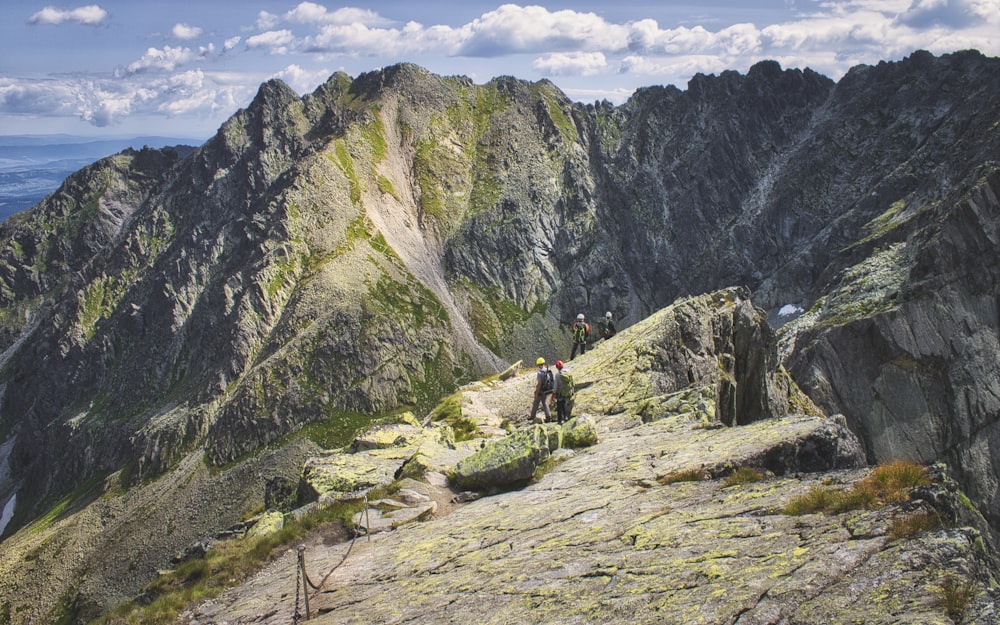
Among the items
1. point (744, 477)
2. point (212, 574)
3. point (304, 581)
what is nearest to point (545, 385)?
point (744, 477)

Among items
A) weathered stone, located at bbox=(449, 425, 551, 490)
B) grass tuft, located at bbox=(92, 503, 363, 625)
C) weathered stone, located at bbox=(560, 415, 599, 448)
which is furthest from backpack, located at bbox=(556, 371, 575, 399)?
grass tuft, located at bbox=(92, 503, 363, 625)

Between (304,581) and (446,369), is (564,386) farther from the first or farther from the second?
(446,369)

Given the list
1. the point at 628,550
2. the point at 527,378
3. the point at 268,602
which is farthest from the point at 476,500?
the point at 527,378

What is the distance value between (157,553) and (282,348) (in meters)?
51.1

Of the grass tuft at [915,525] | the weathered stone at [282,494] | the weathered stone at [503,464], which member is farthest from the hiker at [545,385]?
the grass tuft at [915,525]

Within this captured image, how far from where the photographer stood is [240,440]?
427ft

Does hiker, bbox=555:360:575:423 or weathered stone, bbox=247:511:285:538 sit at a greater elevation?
hiker, bbox=555:360:575:423

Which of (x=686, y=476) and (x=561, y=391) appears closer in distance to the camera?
(x=686, y=476)

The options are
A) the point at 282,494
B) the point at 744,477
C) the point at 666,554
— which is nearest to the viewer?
the point at 666,554

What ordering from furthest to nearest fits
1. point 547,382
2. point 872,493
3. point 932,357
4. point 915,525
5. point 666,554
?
point 932,357 → point 547,382 → point 666,554 → point 872,493 → point 915,525

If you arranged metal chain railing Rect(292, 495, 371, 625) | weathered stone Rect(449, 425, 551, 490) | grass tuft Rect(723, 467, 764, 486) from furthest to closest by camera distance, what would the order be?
1. weathered stone Rect(449, 425, 551, 490)
2. grass tuft Rect(723, 467, 764, 486)
3. metal chain railing Rect(292, 495, 371, 625)

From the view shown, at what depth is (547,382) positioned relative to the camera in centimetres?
3447

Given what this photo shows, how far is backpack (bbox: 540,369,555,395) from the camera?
112 feet

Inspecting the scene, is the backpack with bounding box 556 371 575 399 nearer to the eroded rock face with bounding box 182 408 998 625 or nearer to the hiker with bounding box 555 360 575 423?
the hiker with bounding box 555 360 575 423
